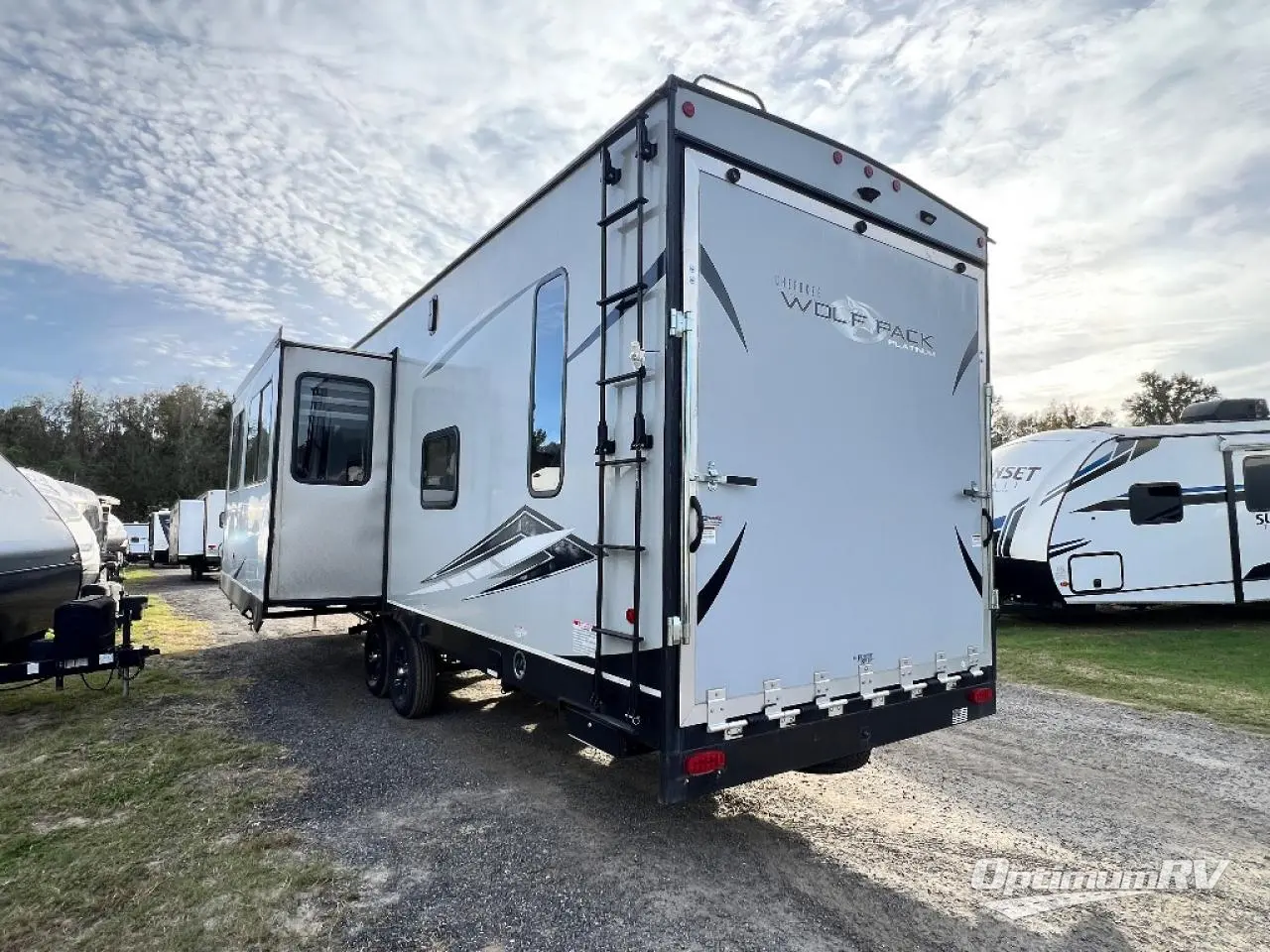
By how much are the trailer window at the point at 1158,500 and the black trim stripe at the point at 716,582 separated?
8995mm

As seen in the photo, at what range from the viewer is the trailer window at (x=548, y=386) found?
153 inches

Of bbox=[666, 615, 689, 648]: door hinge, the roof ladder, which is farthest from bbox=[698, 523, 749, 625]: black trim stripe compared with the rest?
the roof ladder

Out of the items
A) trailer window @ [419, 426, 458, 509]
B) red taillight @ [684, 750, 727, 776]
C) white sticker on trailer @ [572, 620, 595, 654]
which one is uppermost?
trailer window @ [419, 426, 458, 509]

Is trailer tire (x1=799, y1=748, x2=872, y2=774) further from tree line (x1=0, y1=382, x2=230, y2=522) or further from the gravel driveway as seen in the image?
tree line (x1=0, y1=382, x2=230, y2=522)

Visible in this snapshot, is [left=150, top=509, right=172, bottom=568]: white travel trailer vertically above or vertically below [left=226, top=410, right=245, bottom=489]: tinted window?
below

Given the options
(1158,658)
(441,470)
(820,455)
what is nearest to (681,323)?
(820,455)

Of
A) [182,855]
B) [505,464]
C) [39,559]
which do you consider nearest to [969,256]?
[505,464]

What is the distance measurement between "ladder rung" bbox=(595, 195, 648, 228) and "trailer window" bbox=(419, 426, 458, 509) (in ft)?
6.82

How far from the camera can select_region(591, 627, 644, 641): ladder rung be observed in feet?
10.3

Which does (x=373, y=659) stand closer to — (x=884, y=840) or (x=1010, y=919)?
(x=884, y=840)

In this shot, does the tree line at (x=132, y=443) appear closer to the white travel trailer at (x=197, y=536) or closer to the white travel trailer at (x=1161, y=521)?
the white travel trailer at (x=197, y=536)

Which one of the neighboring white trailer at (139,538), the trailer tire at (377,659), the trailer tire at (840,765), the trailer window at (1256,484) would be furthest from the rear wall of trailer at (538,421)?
the neighboring white trailer at (139,538)

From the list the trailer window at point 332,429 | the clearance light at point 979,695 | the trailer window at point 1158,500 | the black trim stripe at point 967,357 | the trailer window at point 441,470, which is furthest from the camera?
the trailer window at point 1158,500

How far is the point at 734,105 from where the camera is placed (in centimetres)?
337
